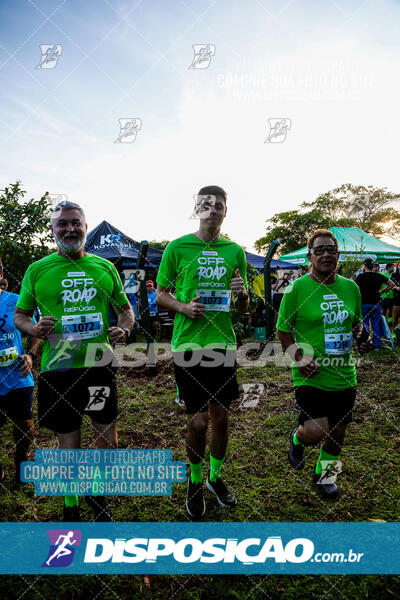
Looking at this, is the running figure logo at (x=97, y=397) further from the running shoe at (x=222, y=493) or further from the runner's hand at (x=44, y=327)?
the running shoe at (x=222, y=493)

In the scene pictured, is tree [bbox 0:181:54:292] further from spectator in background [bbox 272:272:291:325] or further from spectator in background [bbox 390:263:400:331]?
spectator in background [bbox 390:263:400:331]

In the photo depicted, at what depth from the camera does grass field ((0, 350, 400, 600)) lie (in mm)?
2012

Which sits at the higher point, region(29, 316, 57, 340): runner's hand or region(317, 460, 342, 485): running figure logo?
region(29, 316, 57, 340): runner's hand

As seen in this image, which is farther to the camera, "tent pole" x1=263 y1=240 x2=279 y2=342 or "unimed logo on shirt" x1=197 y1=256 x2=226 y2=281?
"tent pole" x1=263 y1=240 x2=279 y2=342

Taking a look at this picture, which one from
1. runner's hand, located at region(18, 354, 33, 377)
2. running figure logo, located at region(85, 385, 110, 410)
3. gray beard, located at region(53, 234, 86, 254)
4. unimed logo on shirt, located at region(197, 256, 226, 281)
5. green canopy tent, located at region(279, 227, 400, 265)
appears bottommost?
running figure logo, located at region(85, 385, 110, 410)

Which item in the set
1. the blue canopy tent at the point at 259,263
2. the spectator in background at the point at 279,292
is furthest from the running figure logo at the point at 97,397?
the blue canopy tent at the point at 259,263

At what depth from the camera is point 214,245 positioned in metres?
2.76

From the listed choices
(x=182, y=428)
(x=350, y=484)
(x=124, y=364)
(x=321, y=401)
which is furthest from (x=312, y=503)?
(x=124, y=364)

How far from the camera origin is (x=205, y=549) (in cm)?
227

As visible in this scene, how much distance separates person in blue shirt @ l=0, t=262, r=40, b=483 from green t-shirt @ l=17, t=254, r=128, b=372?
2.33 ft

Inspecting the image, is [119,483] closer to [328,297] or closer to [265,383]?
[328,297]

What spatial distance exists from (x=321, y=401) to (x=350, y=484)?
87cm

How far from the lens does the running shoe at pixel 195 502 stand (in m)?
2.55

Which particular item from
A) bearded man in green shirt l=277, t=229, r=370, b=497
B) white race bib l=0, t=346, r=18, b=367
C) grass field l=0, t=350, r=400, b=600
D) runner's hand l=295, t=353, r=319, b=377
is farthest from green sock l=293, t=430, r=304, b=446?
white race bib l=0, t=346, r=18, b=367
